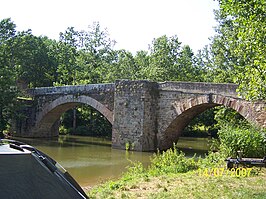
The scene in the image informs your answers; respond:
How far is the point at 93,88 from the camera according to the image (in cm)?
1809

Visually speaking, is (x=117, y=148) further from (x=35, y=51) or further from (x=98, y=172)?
(x=35, y=51)

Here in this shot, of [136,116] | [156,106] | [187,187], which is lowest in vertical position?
[187,187]

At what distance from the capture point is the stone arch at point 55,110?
60.0ft

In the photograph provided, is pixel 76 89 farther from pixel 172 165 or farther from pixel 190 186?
pixel 190 186

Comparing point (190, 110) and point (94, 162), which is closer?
point (94, 162)

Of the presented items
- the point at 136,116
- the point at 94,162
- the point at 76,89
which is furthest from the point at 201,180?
the point at 76,89

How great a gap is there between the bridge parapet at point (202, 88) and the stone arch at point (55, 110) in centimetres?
376

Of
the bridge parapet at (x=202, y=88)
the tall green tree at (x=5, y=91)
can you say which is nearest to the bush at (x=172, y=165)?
the bridge parapet at (x=202, y=88)

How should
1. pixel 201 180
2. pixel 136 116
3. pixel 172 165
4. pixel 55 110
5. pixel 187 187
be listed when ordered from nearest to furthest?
pixel 187 187
pixel 201 180
pixel 172 165
pixel 136 116
pixel 55 110

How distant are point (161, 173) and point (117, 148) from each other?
8463mm

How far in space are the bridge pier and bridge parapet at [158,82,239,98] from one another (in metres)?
0.69

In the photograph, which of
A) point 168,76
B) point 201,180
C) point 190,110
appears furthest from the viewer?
point 168,76

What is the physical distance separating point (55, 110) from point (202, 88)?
10525 mm

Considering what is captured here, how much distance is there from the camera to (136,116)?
1525 centimetres
